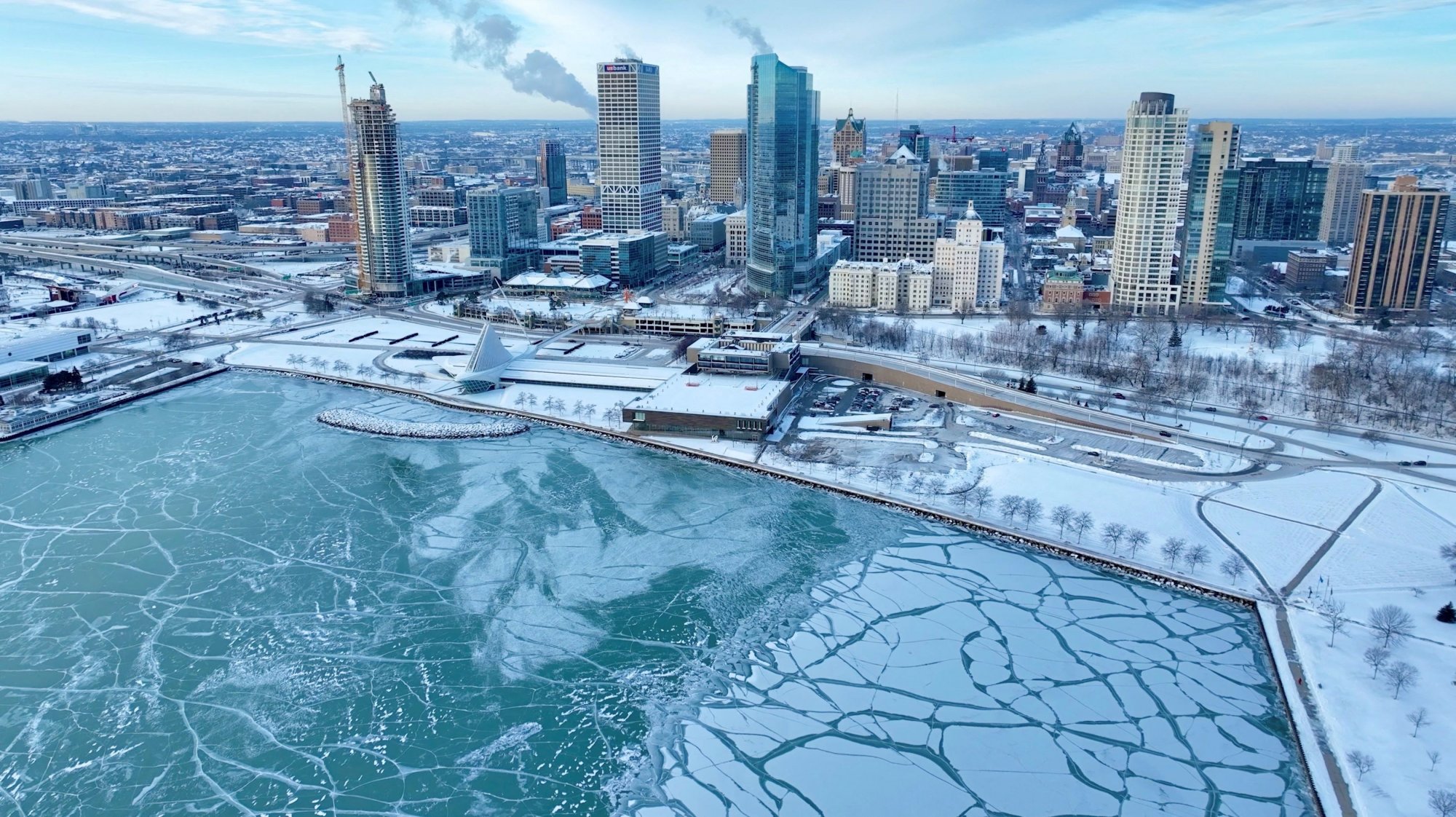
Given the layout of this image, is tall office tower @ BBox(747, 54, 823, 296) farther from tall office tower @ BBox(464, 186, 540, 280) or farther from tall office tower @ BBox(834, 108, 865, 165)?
tall office tower @ BBox(834, 108, 865, 165)

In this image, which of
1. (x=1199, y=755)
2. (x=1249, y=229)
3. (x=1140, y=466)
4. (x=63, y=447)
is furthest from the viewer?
(x=1249, y=229)

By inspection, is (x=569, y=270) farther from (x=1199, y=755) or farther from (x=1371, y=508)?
(x=1199, y=755)

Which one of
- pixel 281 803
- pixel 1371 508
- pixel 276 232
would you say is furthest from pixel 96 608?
pixel 276 232

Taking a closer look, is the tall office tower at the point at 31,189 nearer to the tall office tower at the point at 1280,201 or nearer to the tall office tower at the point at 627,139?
the tall office tower at the point at 627,139

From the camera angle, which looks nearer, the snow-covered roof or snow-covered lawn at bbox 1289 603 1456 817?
snow-covered lawn at bbox 1289 603 1456 817

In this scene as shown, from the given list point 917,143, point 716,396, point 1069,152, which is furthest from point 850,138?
point 716,396

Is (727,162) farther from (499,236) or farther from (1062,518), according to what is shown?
(1062,518)

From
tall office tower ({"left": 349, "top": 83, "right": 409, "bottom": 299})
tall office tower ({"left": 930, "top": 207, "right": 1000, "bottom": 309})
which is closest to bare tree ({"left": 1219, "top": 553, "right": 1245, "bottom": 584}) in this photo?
tall office tower ({"left": 930, "top": 207, "right": 1000, "bottom": 309})
